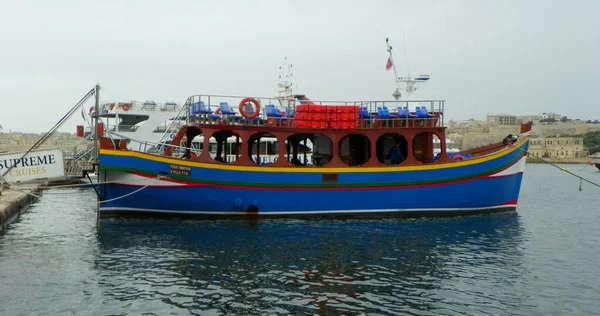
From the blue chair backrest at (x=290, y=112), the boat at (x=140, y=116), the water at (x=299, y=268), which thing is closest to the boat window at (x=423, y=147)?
→ the water at (x=299, y=268)

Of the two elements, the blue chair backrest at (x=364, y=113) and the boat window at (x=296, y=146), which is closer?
the blue chair backrest at (x=364, y=113)

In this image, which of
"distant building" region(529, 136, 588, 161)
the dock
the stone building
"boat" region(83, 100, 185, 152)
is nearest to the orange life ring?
the dock

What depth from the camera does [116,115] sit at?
118 ft

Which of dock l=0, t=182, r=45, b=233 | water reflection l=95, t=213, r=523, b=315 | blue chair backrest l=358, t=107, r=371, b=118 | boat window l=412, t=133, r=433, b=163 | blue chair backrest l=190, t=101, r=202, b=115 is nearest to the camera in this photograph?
water reflection l=95, t=213, r=523, b=315

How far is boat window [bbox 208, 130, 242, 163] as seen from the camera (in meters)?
21.8

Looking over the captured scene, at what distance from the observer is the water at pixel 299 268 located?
9.89 metres

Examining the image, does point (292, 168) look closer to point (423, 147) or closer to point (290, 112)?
point (290, 112)

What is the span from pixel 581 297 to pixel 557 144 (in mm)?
167473

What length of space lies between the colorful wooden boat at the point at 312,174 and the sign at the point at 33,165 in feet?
4.85

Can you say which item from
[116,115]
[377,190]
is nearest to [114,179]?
[377,190]

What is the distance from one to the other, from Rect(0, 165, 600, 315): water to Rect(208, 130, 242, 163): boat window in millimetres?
4720

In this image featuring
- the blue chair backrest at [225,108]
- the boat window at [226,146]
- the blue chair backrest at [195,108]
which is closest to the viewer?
the blue chair backrest at [225,108]

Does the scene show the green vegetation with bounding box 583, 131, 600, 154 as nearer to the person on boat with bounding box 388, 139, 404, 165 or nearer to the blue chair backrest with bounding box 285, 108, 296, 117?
the person on boat with bounding box 388, 139, 404, 165

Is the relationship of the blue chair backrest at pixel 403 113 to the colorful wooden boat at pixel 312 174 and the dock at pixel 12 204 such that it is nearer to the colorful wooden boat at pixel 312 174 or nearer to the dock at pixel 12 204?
the colorful wooden boat at pixel 312 174
